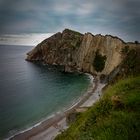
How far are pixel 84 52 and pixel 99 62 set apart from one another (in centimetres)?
1458

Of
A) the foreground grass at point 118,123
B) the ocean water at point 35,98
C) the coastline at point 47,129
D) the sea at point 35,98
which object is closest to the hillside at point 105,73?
the foreground grass at point 118,123

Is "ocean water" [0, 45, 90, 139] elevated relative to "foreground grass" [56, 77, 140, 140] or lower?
lower

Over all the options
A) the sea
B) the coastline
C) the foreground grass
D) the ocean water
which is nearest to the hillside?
the foreground grass

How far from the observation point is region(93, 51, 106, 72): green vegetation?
102750 mm

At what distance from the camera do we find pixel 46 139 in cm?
3919

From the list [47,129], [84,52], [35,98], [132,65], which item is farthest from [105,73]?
[47,129]

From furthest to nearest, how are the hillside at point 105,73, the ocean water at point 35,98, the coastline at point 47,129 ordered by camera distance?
1. the ocean water at point 35,98
2. the coastline at point 47,129
3. the hillside at point 105,73

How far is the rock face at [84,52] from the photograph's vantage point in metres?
96.6

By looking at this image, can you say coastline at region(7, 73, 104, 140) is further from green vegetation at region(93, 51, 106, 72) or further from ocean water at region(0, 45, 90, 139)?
green vegetation at region(93, 51, 106, 72)

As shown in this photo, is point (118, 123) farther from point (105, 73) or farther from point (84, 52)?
point (84, 52)

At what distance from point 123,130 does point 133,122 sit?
780 millimetres

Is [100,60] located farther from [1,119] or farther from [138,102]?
[138,102]

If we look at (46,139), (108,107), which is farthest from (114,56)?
(108,107)

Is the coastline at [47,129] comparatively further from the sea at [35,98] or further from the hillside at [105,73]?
the hillside at [105,73]
